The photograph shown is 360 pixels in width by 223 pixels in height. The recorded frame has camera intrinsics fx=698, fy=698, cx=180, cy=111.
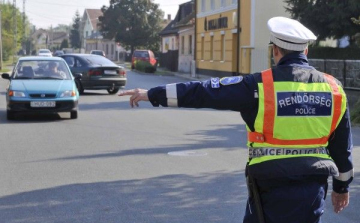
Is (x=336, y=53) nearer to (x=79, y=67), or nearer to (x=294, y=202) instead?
(x=79, y=67)

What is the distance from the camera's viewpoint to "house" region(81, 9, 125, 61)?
4443 inches

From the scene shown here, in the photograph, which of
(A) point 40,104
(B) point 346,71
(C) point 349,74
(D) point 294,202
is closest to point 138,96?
(D) point 294,202

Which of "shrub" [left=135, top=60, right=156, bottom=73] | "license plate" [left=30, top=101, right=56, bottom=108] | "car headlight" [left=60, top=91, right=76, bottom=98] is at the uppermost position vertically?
"car headlight" [left=60, top=91, right=76, bottom=98]

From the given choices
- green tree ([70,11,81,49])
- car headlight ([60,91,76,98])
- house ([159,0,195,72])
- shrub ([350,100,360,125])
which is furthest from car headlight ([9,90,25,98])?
green tree ([70,11,81,49])

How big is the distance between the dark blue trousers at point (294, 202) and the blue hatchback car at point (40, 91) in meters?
12.9

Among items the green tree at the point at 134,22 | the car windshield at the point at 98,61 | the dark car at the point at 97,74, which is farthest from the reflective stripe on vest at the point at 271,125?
the green tree at the point at 134,22

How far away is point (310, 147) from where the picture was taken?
3.86 m

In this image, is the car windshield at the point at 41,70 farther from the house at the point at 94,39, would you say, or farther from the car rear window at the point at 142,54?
the house at the point at 94,39

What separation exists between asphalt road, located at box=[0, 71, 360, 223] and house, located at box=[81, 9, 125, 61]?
289 feet

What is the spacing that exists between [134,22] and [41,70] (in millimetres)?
73099

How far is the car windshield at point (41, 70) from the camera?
1748 cm

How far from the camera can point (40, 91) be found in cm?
1634

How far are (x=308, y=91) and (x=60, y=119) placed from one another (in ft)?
44.7

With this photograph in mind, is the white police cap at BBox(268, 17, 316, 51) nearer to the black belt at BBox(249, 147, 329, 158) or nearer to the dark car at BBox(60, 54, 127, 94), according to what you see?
the black belt at BBox(249, 147, 329, 158)
